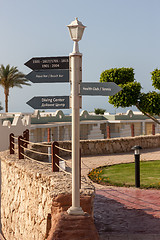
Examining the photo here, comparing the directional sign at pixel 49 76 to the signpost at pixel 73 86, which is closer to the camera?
the signpost at pixel 73 86

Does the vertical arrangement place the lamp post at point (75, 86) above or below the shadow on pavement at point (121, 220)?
above

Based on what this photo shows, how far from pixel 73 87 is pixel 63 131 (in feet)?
117

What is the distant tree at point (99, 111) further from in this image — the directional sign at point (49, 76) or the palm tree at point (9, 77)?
the directional sign at point (49, 76)

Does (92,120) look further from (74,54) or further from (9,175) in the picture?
(74,54)

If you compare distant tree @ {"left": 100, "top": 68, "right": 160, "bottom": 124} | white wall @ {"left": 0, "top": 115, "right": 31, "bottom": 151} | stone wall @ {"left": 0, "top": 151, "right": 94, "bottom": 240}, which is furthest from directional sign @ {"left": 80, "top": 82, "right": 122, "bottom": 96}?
white wall @ {"left": 0, "top": 115, "right": 31, "bottom": 151}

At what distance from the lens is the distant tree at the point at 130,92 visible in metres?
15.2

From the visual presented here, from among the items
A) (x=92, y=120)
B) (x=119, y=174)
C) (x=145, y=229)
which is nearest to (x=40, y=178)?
(x=145, y=229)

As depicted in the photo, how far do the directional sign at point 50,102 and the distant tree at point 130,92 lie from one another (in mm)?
9652

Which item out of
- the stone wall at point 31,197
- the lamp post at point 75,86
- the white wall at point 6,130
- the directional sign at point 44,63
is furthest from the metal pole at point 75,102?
the white wall at point 6,130

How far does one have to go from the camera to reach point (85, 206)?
598 cm

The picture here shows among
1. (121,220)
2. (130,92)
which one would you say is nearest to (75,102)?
(121,220)

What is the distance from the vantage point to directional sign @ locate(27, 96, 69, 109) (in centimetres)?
559

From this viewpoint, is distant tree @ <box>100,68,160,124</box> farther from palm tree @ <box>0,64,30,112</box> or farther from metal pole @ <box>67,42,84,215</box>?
palm tree @ <box>0,64,30,112</box>

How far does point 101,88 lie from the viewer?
5.50 m
